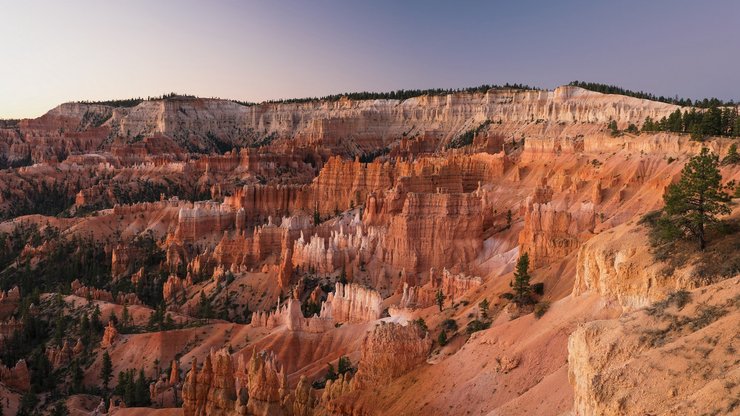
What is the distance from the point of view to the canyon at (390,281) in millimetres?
16297

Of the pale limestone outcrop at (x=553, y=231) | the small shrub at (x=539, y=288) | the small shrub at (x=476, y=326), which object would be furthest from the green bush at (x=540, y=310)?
the pale limestone outcrop at (x=553, y=231)

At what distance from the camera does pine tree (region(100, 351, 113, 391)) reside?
126 feet

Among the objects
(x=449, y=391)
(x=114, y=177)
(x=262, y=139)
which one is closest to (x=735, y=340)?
(x=449, y=391)

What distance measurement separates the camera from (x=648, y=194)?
45938 mm

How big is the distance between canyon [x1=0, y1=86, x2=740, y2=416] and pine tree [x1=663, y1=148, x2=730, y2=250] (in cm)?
73

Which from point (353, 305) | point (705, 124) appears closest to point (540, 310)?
point (353, 305)

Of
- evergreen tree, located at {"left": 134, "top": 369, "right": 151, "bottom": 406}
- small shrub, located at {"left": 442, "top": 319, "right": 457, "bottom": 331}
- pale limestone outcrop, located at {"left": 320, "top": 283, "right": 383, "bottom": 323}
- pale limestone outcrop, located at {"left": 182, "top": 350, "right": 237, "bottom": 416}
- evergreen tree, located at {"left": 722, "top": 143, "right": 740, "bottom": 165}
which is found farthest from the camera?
evergreen tree, located at {"left": 722, "top": 143, "right": 740, "bottom": 165}

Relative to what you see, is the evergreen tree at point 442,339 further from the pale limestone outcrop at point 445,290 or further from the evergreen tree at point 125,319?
the evergreen tree at point 125,319

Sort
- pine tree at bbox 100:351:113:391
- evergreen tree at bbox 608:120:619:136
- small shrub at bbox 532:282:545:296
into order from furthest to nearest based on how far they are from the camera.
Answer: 1. evergreen tree at bbox 608:120:619:136
2. pine tree at bbox 100:351:113:391
3. small shrub at bbox 532:282:545:296

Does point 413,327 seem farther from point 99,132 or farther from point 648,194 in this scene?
point 99,132

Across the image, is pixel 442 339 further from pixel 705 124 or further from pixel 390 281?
pixel 705 124

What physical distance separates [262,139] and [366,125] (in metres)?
37.2

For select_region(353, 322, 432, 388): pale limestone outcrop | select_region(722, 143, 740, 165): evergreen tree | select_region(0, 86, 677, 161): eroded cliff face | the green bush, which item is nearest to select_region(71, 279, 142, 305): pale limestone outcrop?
select_region(353, 322, 432, 388): pale limestone outcrop

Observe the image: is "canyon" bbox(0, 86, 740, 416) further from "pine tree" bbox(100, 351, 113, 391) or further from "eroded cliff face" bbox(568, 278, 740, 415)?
"pine tree" bbox(100, 351, 113, 391)
